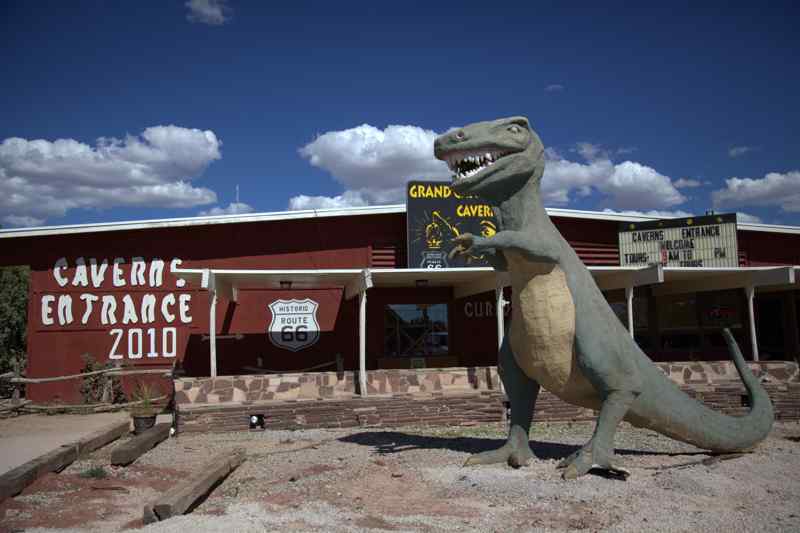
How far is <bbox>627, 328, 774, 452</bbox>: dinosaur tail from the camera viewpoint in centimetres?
626

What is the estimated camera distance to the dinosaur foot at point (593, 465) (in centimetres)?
563

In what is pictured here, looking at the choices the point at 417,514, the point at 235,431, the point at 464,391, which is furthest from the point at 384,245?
the point at 417,514

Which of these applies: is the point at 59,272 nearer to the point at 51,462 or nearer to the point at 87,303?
the point at 87,303

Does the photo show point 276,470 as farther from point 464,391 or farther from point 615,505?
point 464,391

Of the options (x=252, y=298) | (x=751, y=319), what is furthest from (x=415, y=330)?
(x=751, y=319)

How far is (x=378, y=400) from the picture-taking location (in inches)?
423

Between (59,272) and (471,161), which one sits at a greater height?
(471,161)

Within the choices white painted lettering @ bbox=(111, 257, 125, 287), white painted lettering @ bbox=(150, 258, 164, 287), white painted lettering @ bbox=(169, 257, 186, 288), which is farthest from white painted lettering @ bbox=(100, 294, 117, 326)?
white painted lettering @ bbox=(169, 257, 186, 288)

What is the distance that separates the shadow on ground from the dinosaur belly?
126 centimetres

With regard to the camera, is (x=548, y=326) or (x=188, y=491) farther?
(x=548, y=326)

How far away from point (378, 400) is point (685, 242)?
891cm

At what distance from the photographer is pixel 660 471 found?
6066mm

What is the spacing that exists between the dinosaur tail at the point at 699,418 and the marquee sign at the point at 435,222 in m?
7.22

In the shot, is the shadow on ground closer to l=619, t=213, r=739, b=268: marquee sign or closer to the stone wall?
the stone wall
